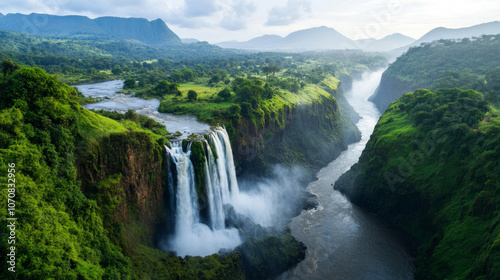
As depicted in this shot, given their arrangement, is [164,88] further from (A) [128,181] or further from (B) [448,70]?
(B) [448,70]

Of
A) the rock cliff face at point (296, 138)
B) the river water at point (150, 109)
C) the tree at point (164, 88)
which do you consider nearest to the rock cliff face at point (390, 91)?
the rock cliff face at point (296, 138)

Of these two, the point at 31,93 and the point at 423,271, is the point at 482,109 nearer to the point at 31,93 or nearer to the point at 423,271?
the point at 423,271

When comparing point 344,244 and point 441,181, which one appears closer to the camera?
point 441,181

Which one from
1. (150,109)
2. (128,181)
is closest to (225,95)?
(150,109)

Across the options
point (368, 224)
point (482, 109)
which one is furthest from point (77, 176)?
point (482, 109)

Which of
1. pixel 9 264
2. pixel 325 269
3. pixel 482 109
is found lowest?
pixel 325 269

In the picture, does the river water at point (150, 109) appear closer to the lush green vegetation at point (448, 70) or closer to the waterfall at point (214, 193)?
the waterfall at point (214, 193)
